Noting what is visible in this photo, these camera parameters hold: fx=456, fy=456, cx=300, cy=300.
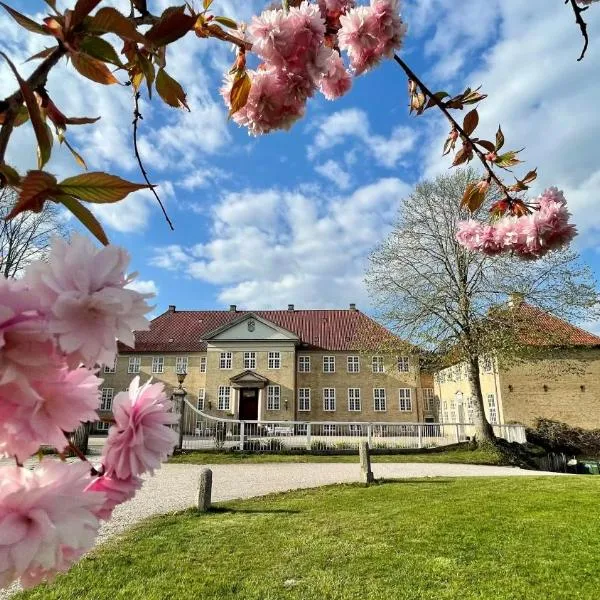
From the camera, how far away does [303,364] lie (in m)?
35.0

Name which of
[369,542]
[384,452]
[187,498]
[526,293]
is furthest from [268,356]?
[369,542]

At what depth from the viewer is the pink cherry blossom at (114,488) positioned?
2.13 ft

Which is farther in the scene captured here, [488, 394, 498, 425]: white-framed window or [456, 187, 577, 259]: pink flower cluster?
[488, 394, 498, 425]: white-framed window

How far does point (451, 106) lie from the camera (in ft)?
5.55

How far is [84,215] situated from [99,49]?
0.92 ft

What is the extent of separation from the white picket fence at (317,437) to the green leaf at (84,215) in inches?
721

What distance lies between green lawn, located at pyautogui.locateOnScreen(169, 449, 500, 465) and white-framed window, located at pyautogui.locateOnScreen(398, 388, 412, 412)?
15.0 metres

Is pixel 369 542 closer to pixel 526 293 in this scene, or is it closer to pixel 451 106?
pixel 451 106

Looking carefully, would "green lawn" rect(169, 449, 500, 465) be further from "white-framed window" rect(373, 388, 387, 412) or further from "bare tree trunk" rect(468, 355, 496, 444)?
"white-framed window" rect(373, 388, 387, 412)

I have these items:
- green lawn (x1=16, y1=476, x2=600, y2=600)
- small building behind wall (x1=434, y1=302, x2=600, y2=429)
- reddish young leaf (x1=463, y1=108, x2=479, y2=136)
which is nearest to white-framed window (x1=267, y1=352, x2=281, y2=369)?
small building behind wall (x1=434, y1=302, x2=600, y2=429)

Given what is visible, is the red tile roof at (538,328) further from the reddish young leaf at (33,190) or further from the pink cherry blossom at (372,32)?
the reddish young leaf at (33,190)

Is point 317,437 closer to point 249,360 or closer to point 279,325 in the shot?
point 249,360

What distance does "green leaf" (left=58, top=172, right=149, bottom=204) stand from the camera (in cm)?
61

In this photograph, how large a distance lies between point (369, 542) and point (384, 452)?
13.5m
